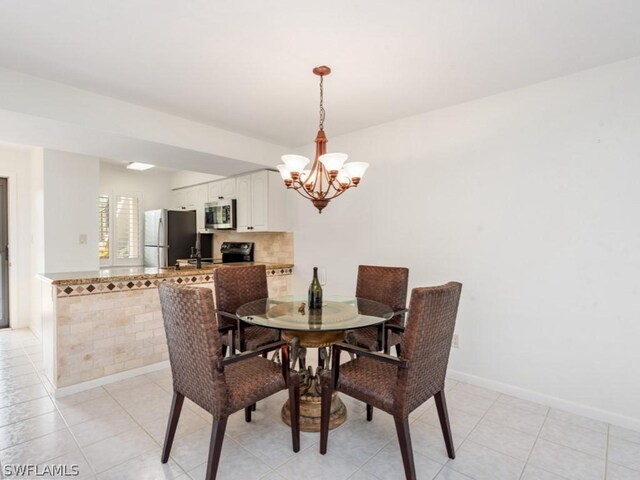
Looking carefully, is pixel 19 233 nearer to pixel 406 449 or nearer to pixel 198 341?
pixel 198 341

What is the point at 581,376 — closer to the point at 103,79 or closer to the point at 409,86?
the point at 409,86

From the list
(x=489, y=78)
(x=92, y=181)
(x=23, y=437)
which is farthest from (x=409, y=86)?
(x=92, y=181)

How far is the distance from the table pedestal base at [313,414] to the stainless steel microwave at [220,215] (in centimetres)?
277

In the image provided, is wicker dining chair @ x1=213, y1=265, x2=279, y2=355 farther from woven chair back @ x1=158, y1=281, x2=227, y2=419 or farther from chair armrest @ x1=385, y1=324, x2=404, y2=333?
chair armrest @ x1=385, y1=324, x2=404, y2=333

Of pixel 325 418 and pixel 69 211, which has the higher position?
pixel 69 211

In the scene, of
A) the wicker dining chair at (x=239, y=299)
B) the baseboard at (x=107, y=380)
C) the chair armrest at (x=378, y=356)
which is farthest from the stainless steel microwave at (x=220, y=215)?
the chair armrest at (x=378, y=356)

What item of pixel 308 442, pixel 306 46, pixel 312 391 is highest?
pixel 306 46

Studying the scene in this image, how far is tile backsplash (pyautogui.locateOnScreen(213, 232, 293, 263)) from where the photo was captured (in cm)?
437

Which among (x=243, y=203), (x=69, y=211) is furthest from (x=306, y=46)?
(x=69, y=211)

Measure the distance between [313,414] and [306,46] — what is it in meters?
2.29

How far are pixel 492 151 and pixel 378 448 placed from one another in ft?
7.58

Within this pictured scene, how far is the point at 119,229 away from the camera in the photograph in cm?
541

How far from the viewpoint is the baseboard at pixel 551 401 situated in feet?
7.24

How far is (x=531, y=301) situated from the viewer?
2.56 metres
